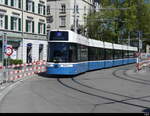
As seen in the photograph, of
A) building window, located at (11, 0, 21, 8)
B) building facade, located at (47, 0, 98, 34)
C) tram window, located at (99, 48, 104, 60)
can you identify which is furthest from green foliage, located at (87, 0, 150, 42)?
tram window, located at (99, 48, 104, 60)

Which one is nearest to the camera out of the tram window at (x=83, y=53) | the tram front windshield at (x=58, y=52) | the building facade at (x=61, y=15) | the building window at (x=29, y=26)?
the tram front windshield at (x=58, y=52)

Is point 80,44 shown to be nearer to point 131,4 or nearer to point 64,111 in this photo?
point 64,111

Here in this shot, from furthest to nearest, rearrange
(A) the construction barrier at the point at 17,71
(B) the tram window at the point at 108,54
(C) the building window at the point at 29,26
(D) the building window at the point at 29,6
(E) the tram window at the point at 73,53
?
(D) the building window at the point at 29,6 → (C) the building window at the point at 29,26 → (B) the tram window at the point at 108,54 → (E) the tram window at the point at 73,53 → (A) the construction barrier at the point at 17,71

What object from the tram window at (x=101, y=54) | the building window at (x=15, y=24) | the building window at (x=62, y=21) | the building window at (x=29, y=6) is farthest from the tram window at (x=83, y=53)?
the building window at (x=62, y=21)

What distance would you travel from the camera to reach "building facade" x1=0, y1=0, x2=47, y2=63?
135 feet

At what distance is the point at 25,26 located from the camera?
148 ft

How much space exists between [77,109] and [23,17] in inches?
1456

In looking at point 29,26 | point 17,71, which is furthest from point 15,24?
point 17,71

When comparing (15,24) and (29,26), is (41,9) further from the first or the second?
(15,24)

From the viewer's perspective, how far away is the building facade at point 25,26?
41.0 meters

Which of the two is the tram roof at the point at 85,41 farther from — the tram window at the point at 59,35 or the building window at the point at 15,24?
the building window at the point at 15,24

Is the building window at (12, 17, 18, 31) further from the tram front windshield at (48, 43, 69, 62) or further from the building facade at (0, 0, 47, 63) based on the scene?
the tram front windshield at (48, 43, 69, 62)

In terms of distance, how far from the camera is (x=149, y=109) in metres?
9.45

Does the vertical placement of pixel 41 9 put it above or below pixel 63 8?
below
